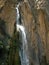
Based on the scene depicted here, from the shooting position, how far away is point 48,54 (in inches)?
550

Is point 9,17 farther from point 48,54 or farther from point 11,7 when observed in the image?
point 48,54

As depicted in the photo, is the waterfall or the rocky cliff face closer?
the waterfall

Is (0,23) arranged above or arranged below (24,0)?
below

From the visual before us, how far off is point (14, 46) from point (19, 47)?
0.61 m

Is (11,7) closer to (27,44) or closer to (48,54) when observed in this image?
(27,44)

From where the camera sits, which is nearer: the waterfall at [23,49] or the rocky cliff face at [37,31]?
the waterfall at [23,49]

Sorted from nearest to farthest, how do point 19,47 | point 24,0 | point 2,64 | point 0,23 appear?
point 2,64 → point 0,23 → point 19,47 → point 24,0

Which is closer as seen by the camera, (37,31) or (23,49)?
(23,49)

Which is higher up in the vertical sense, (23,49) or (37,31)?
(37,31)

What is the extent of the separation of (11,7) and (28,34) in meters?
2.32

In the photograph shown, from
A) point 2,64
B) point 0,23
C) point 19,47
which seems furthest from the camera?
point 19,47

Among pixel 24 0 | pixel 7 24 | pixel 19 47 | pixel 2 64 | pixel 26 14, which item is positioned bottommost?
pixel 2 64

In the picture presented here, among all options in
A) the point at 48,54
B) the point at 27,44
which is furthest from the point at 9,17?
the point at 48,54

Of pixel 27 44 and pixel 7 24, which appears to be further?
pixel 27 44
